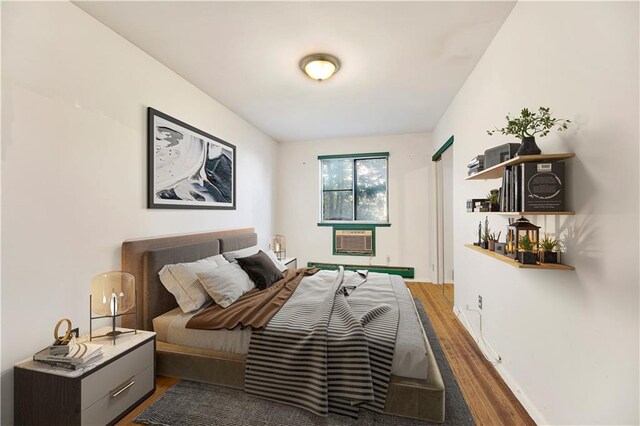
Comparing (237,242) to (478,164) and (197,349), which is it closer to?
(197,349)

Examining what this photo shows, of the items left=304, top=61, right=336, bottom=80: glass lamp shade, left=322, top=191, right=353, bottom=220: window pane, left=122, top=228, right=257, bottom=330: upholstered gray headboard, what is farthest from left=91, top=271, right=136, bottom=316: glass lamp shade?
left=322, top=191, right=353, bottom=220: window pane

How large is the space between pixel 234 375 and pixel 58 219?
1.54 metres

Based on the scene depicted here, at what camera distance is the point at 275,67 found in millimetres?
2604

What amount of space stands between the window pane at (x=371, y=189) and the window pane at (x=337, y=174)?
0.16m

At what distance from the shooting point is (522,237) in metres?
1.53

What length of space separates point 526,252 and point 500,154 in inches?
25.6

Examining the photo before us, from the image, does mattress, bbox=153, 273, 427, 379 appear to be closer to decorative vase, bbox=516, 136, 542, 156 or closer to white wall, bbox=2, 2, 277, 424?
white wall, bbox=2, 2, 277, 424

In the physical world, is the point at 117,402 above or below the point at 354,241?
below

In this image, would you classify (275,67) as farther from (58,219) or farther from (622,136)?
(622,136)

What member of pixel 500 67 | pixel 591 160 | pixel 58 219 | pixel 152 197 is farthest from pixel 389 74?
pixel 58 219

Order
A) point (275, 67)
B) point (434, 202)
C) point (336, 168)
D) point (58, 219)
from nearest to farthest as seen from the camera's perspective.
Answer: point (58, 219), point (275, 67), point (434, 202), point (336, 168)

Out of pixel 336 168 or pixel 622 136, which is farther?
pixel 336 168

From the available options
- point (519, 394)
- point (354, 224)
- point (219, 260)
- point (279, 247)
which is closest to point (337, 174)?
point (354, 224)

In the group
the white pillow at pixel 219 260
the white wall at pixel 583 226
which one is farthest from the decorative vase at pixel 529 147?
the white pillow at pixel 219 260
